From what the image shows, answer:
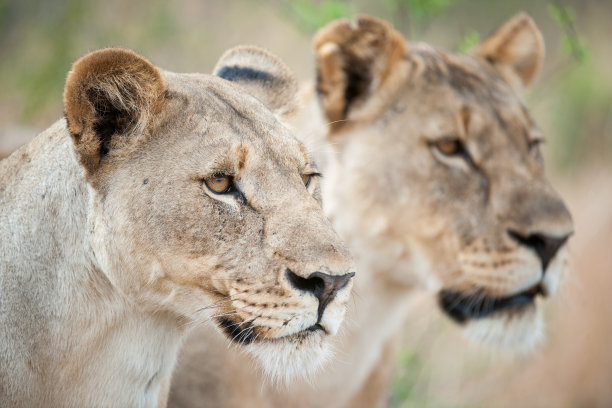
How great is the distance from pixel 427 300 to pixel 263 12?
4851 millimetres

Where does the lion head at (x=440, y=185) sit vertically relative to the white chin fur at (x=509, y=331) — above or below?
above

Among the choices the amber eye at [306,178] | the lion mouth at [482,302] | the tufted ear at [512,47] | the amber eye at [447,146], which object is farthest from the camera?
the tufted ear at [512,47]

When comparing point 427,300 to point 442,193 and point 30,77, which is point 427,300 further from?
point 30,77

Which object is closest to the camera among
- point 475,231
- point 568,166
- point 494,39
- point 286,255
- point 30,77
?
point 286,255

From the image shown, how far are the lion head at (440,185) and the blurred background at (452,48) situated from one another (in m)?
0.93

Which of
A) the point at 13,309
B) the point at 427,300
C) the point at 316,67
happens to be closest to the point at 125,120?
the point at 13,309

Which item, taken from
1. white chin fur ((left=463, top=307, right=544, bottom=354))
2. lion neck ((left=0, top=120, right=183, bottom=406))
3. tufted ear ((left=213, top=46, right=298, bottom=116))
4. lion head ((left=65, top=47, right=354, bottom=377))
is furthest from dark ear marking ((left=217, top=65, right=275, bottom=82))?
white chin fur ((left=463, top=307, right=544, bottom=354))

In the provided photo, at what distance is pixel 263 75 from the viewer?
2717mm

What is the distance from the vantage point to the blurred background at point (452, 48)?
5387 millimetres

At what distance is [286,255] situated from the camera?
1.95m

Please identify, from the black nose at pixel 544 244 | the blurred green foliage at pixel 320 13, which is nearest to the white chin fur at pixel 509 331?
the black nose at pixel 544 244

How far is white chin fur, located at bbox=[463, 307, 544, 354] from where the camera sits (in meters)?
3.34

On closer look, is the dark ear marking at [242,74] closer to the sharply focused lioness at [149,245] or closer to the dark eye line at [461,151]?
the sharply focused lioness at [149,245]

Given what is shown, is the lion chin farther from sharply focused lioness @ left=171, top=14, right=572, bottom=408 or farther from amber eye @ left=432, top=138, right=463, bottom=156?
amber eye @ left=432, top=138, right=463, bottom=156
